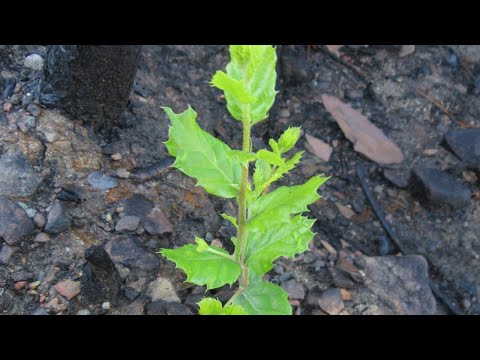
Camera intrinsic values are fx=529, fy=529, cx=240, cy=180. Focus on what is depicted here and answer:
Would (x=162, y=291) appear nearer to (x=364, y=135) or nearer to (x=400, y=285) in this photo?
(x=400, y=285)

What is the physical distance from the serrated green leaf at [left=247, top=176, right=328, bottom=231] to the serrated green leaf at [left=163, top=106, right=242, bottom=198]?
0.44 feet

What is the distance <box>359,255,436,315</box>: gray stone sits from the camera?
2988mm

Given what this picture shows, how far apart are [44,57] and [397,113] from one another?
2586 mm

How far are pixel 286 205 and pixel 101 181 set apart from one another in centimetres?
136

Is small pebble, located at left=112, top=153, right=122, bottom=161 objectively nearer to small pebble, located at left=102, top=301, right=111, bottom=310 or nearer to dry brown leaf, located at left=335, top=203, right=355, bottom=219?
small pebble, located at left=102, top=301, right=111, bottom=310

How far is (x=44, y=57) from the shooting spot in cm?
327

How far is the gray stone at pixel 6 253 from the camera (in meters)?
2.46

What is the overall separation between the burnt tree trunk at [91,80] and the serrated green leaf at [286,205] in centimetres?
147

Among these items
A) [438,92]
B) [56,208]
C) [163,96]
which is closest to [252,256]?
[56,208]

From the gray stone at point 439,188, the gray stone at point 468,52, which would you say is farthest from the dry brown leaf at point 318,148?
the gray stone at point 468,52

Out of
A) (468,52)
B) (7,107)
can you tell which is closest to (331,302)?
A: (7,107)

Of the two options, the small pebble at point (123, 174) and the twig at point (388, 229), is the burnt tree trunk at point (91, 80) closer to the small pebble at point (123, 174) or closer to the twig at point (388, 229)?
the small pebble at point (123, 174)

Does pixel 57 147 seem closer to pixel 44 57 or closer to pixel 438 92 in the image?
pixel 44 57

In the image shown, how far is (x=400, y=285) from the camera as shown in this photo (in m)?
3.08
